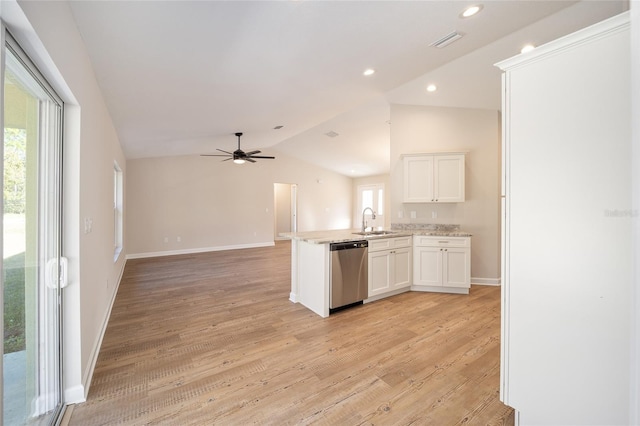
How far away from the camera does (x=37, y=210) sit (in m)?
1.49

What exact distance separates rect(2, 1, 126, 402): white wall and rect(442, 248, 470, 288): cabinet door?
4007 mm

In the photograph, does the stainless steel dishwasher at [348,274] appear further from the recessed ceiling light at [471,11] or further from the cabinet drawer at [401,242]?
the recessed ceiling light at [471,11]

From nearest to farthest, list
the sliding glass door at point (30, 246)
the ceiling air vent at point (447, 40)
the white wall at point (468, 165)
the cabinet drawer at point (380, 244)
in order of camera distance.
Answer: the sliding glass door at point (30, 246), the ceiling air vent at point (447, 40), the cabinet drawer at point (380, 244), the white wall at point (468, 165)

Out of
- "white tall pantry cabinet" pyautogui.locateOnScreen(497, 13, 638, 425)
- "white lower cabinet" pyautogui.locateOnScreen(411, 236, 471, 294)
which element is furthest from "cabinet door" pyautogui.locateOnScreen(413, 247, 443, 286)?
"white tall pantry cabinet" pyautogui.locateOnScreen(497, 13, 638, 425)

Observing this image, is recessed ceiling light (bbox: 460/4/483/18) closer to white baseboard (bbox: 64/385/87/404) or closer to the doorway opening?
white baseboard (bbox: 64/385/87/404)

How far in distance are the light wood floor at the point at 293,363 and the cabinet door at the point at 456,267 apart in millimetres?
219

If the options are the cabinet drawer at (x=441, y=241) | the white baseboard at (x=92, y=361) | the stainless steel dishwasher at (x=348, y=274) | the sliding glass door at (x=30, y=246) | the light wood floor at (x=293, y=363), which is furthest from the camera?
the cabinet drawer at (x=441, y=241)

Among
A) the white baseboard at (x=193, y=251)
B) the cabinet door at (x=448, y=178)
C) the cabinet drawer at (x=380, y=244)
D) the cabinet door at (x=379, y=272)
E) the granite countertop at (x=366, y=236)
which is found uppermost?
the cabinet door at (x=448, y=178)

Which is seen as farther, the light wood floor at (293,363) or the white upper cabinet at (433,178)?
the white upper cabinet at (433,178)

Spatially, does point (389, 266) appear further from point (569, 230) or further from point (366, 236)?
point (569, 230)

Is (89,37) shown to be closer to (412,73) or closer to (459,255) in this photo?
(412,73)

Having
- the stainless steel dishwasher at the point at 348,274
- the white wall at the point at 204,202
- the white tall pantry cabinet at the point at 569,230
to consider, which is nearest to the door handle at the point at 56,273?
the stainless steel dishwasher at the point at 348,274

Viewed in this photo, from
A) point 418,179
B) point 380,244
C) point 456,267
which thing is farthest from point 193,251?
point 456,267

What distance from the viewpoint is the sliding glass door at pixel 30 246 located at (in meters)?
1.17
